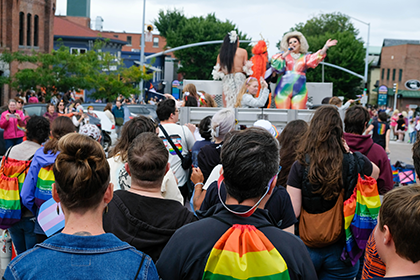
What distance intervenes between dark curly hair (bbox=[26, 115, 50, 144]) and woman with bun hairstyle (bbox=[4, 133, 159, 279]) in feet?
8.03

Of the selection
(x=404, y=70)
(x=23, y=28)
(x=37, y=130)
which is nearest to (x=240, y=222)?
(x=37, y=130)

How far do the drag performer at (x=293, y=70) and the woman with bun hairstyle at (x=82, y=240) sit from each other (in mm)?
6367

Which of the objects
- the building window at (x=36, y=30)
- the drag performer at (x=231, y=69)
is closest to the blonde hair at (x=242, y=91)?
the drag performer at (x=231, y=69)

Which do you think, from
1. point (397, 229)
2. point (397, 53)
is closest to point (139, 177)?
point (397, 229)

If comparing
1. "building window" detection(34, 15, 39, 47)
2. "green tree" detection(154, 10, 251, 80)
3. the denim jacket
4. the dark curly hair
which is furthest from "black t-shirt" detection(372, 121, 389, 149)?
"green tree" detection(154, 10, 251, 80)

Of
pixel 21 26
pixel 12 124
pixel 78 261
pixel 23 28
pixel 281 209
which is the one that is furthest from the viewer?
pixel 21 26

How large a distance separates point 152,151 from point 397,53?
65076 mm

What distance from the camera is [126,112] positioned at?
1652 centimetres

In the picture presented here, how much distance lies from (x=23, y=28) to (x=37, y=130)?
103ft

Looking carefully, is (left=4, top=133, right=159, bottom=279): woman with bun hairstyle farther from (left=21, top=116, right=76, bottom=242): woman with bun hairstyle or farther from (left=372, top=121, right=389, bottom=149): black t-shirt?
(left=372, top=121, right=389, bottom=149): black t-shirt

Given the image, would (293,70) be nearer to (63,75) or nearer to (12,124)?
(12,124)

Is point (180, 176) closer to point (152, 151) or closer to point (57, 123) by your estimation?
point (57, 123)

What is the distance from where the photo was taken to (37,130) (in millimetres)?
4398

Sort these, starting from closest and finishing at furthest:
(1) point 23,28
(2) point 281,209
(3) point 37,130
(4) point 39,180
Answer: (2) point 281,209
(4) point 39,180
(3) point 37,130
(1) point 23,28
